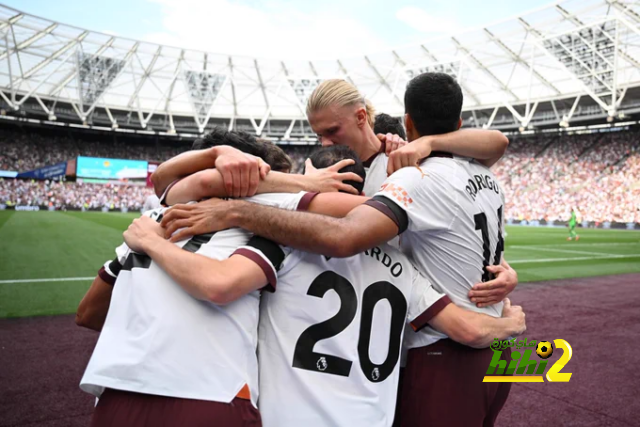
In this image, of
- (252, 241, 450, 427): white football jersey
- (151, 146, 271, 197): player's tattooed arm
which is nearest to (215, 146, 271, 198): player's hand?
(151, 146, 271, 197): player's tattooed arm

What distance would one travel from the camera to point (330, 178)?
1983 millimetres

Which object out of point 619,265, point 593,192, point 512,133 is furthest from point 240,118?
point 619,265

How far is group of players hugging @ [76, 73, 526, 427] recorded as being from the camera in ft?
4.90

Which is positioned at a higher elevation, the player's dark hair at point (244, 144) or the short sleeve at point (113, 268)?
the player's dark hair at point (244, 144)

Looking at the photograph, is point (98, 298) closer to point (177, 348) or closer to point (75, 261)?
point (177, 348)

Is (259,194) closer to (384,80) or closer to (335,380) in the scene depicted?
(335,380)

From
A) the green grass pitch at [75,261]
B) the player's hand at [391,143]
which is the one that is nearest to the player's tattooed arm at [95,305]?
the player's hand at [391,143]

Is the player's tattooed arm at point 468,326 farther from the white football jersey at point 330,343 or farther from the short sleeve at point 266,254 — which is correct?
the short sleeve at point 266,254

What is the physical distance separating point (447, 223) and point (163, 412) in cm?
136

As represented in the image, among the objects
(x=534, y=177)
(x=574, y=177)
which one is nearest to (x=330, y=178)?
(x=574, y=177)

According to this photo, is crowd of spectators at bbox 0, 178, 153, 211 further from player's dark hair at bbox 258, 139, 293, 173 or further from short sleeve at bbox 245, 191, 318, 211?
short sleeve at bbox 245, 191, 318, 211

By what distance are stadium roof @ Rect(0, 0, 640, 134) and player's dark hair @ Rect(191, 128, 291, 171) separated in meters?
→ 36.5

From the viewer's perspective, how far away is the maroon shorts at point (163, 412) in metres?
1.44

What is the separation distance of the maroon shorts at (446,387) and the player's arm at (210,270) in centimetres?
91
